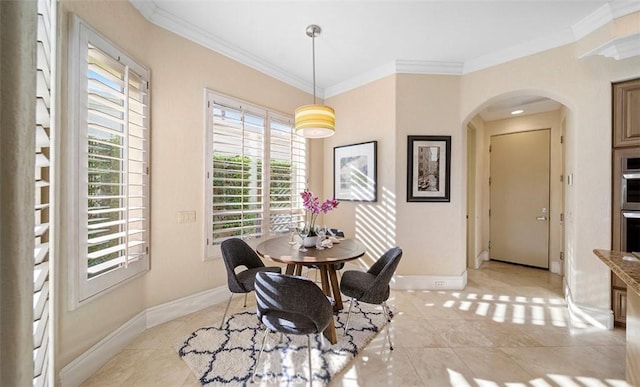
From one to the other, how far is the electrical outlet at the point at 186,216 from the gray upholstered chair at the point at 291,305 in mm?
1417

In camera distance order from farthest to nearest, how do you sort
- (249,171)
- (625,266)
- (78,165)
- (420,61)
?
(420,61) → (249,171) → (78,165) → (625,266)

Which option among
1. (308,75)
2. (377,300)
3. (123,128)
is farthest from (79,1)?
(377,300)

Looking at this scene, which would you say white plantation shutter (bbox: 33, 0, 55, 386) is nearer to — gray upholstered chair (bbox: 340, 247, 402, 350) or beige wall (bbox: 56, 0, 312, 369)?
beige wall (bbox: 56, 0, 312, 369)

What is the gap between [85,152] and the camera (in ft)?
5.82

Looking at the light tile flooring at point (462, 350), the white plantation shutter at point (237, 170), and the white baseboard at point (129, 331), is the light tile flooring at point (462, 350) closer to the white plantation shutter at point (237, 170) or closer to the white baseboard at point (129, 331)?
the white baseboard at point (129, 331)

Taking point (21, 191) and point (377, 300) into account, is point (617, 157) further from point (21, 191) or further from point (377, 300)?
point (21, 191)

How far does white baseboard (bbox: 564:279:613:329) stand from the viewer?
2449 millimetres

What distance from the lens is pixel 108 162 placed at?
1.98 meters

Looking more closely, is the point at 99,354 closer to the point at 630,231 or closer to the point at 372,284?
the point at 372,284

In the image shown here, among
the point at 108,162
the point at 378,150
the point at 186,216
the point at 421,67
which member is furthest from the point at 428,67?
the point at 108,162

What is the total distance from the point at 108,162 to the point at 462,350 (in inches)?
126

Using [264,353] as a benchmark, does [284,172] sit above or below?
above

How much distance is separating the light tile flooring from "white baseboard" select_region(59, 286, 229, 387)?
0.19 feet

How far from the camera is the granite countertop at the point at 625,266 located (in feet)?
4.18
